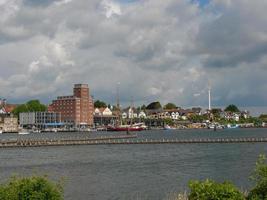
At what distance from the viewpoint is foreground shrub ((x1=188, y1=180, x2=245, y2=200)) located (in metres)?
18.6

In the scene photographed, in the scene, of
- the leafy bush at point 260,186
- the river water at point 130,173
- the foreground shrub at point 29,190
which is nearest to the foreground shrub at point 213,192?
the leafy bush at point 260,186

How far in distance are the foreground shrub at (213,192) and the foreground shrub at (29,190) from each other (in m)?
5.99

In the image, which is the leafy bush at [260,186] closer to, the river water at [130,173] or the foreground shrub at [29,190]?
the foreground shrub at [29,190]

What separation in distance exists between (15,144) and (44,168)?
6491cm

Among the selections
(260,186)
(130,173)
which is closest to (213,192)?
(260,186)

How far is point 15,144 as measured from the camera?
145500 millimetres

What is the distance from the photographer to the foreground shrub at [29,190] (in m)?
20.2

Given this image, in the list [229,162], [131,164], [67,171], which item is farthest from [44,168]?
[229,162]

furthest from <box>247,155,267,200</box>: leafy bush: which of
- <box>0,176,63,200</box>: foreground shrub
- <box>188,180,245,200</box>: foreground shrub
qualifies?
<box>0,176,63,200</box>: foreground shrub

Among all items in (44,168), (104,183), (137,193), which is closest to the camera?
(137,193)

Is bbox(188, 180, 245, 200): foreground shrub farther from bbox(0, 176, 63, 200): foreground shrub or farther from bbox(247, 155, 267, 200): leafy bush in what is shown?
bbox(0, 176, 63, 200): foreground shrub

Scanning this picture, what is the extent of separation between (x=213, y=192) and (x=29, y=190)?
748 cm

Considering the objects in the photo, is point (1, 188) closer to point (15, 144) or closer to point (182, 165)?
point (182, 165)

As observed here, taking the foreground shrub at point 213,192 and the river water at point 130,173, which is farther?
the river water at point 130,173
